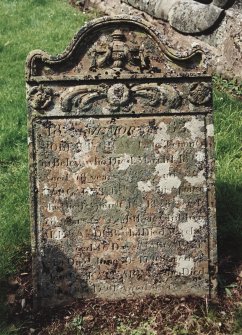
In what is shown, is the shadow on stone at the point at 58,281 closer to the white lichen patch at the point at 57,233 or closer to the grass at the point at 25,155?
the white lichen patch at the point at 57,233

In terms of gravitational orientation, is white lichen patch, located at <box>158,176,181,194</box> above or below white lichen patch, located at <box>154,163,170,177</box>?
below

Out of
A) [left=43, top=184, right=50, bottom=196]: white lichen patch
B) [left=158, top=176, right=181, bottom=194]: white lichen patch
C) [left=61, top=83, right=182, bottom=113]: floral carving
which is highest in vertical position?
[left=61, top=83, right=182, bottom=113]: floral carving

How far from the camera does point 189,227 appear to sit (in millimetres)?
4047

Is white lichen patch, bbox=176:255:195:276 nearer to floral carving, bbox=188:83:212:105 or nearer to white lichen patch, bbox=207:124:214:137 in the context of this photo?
white lichen patch, bbox=207:124:214:137

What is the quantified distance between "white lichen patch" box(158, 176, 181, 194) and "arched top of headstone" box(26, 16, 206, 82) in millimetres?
687

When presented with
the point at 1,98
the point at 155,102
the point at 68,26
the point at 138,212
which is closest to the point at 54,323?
the point at 138,212

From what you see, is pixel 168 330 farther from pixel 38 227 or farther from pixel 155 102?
pixel 155 102

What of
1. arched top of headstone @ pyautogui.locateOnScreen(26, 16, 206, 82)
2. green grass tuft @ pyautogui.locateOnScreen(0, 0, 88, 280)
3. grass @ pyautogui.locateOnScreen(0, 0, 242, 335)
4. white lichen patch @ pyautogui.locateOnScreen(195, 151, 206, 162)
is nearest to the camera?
arched top of headstone @ pyautogui.locateOnScreen(26, 16, 206, 82)

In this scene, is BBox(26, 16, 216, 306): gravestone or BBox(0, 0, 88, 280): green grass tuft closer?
BBox(26, 16, 216, 306): gravestone

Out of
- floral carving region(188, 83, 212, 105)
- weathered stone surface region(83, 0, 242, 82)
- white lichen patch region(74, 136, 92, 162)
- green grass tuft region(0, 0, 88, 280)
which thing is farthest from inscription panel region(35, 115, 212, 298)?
weathered stone surface region(83, 0, 242, 82)

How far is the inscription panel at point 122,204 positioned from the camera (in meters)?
3.96

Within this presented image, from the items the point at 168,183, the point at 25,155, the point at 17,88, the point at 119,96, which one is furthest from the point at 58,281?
the point at 17,88

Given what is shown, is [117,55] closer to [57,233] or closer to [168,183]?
[168,183]

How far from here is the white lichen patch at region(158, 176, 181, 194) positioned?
4.00 metres
